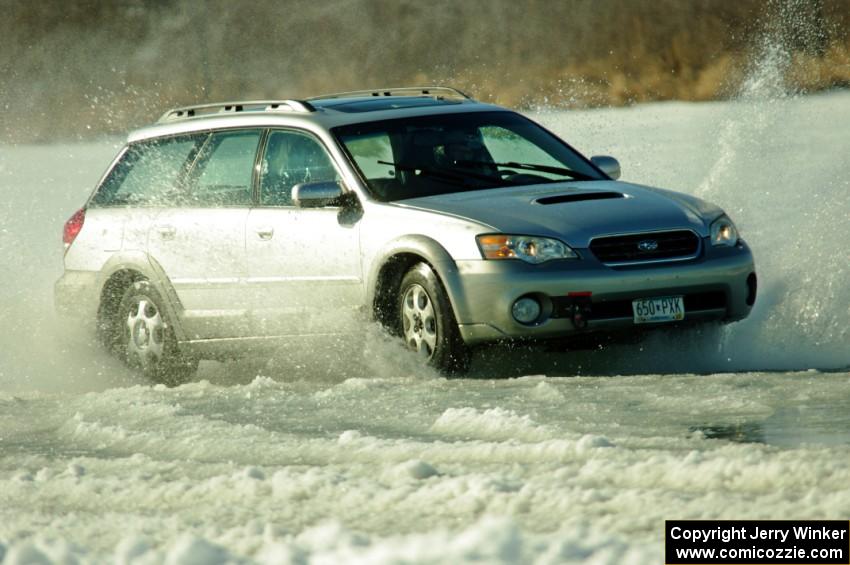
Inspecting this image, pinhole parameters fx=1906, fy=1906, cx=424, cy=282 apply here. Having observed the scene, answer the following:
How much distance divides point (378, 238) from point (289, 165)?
1048 mm

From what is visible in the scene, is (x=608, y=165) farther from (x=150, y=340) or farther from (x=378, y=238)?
(x=150, y=340)

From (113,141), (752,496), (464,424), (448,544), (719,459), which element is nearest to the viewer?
(448,544)

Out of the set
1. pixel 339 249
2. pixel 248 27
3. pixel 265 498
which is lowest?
pixel 265 498

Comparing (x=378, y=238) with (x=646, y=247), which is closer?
(x=646, y=247)

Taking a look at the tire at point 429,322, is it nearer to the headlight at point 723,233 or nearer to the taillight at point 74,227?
the headlight at point 723,233

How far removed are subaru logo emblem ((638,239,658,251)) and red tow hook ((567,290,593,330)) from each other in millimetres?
383

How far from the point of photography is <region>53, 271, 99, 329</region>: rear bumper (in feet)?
36.8

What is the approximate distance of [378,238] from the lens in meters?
9.53

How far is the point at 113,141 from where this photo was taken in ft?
150

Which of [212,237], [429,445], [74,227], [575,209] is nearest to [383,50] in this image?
[74,227]

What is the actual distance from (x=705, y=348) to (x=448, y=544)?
4.45 meters

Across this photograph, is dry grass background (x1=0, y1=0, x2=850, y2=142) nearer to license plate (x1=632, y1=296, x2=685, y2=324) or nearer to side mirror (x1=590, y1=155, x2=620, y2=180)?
side mirror (x1=590, y1=155, x2=620, y2=180)

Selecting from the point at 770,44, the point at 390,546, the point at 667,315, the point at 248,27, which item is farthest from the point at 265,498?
the point at 248,27

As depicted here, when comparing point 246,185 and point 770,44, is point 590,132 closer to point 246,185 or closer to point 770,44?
point 246,185
